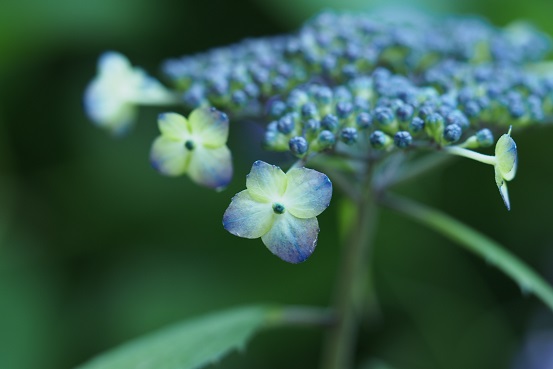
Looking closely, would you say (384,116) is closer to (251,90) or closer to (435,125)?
(435,125)

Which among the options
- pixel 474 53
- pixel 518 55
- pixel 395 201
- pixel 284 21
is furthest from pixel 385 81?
pixel 284 21

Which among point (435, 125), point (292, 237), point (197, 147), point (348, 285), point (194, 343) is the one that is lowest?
point (194, 343)

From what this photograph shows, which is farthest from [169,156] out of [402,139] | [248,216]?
[402,139]

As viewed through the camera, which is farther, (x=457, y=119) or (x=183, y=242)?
(x=183, y=242)

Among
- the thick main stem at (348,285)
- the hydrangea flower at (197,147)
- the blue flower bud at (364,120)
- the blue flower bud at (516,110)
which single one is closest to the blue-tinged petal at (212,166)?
the hydrangea flower at (197,147)

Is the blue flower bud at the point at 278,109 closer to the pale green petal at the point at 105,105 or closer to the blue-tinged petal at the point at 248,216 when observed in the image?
the blue-tinged petal at the point at 248,216
